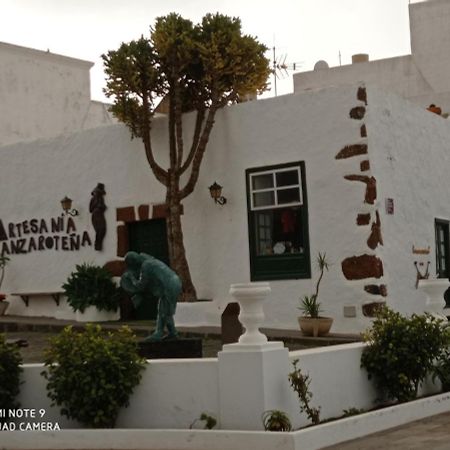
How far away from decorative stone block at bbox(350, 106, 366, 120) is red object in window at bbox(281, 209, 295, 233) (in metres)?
1.72

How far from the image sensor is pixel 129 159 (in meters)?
15.8

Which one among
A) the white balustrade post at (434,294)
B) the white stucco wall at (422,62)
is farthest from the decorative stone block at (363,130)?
the white stucco wall at (422,62)

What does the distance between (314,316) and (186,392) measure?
18.1 feet

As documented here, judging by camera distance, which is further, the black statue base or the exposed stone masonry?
the exposed stone masonry

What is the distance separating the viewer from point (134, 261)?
9.57 m

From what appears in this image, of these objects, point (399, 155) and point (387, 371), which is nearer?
point (387, 371)

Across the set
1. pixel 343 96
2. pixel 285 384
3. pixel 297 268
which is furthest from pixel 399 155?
pixel 285 384

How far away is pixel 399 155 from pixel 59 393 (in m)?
7.76

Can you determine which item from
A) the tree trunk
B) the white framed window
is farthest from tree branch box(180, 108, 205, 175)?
the white framed window

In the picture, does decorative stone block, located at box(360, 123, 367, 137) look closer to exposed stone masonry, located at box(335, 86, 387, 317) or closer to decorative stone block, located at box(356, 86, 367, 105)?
exposed stone masonry, located at box(335, 86, 387, 317)

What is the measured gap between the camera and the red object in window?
14266mm

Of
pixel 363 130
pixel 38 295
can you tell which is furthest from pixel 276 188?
pixel 38 295

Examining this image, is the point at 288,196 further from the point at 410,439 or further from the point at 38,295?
the point at 410,439

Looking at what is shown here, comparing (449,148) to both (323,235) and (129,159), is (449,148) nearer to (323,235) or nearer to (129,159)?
(323,235)
